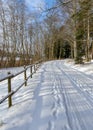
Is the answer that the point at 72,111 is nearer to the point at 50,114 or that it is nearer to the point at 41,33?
the point at 50,114

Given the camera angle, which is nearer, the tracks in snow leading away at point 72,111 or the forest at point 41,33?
the tracks in snow leading away at point 72,111

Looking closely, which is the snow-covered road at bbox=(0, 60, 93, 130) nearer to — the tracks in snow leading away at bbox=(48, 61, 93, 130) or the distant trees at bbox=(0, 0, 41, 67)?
the tracks in snow leading away at bbox=(48, 61, 93, 130)

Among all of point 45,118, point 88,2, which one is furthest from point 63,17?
point 45,118

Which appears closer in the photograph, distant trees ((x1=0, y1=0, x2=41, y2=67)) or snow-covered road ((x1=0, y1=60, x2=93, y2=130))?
snow-covered road ((x1=0, y1=60, x2=93, y2=130))

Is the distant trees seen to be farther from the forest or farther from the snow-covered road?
the snow-covered road

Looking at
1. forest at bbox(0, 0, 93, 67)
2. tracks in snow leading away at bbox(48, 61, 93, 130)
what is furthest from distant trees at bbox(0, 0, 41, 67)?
tracks in snow leading away at bbox(48, 61, 93, 130)

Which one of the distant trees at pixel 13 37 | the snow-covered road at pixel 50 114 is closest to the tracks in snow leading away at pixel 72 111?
the snow-covered road at pixel 50 114

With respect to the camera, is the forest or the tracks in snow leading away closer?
the tracks in snow leading away

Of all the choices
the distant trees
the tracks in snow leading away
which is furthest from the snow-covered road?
the distant trees

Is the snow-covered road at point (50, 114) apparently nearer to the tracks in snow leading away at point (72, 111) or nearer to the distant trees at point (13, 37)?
the tracks in snow leading away at point (72, 111)

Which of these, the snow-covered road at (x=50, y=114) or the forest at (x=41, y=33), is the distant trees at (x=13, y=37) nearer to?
the forest at (x=41, y=33)

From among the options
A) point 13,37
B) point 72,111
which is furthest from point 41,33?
point 72,111

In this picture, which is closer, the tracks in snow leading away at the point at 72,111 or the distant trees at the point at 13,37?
the tracks in snow leading away at the point at 72,111

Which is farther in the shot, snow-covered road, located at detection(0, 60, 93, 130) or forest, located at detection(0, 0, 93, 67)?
forest, located at detection(0, 0, 93, 67)
